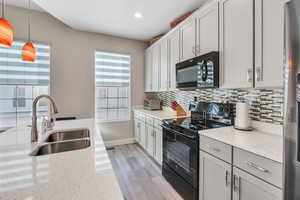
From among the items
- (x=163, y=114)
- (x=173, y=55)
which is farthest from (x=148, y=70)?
(x=163, y=114)

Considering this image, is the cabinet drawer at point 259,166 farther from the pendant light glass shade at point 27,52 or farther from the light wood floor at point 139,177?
the pendant light glass shade at point 27,52

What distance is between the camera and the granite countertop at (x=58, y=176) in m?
0.56

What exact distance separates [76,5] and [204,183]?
302 centimetres

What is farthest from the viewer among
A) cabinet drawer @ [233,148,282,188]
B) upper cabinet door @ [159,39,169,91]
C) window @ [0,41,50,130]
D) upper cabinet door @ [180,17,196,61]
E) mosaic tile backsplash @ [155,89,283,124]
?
upper cabinet door @ [159,39,169,91]

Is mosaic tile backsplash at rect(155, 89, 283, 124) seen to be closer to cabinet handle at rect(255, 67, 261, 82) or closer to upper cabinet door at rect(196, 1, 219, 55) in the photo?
cabinet handle at rect(255, 67, 261, 82)

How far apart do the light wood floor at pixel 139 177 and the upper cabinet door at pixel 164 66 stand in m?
1.52

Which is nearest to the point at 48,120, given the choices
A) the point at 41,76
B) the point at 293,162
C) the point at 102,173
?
the point at 102,173

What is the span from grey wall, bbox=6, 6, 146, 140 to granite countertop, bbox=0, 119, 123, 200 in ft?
7.31

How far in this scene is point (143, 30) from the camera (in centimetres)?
310

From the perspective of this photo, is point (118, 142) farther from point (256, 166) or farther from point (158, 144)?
point (256, 166)

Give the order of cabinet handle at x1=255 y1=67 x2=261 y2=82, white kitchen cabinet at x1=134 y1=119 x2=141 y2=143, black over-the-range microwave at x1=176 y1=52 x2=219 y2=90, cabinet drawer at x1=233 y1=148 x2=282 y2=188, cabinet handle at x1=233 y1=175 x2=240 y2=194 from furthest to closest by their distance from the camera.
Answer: white kitchen cabinet at x1=134 y1=119 x2=141 y2=143 → black over-the-range microwave at x1=176 y1=52 x2=219 y2=90 → cabinet handle at x1=255 y1=67 x2=261 y2=82 → cabinet handle at x1=233 y1=175 x2=240 y2=194 → cabinet drawer at x1=233 y1=148 x2=282 y2=188

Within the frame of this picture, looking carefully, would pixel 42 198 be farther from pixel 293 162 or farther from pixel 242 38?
pixel 242 38

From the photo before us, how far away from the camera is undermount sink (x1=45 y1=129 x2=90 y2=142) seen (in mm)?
1564

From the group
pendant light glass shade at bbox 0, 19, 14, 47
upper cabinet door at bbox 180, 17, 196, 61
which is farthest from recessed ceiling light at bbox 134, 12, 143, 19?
pendant light glass shade at bbox 0, 19, 14, 47
